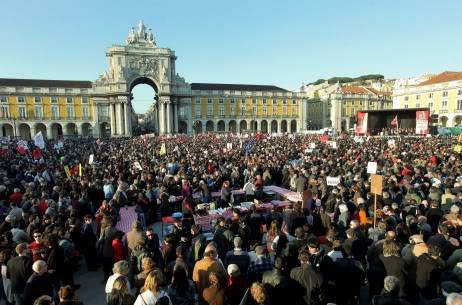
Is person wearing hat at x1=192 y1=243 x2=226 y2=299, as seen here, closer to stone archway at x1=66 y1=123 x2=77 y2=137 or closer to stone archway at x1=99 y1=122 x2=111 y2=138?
stone archway at x1=99 y1=122 x2=111 y2=138

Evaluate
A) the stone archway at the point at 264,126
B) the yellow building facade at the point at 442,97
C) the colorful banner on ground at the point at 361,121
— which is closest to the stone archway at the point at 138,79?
the stone archway at the point at 264,126

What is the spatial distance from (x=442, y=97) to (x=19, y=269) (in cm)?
7735

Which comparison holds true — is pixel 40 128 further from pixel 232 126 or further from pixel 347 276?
pixel 347 276

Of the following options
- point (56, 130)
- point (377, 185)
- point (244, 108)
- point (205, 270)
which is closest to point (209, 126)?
point (244, 108)

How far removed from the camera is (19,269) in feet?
16.5

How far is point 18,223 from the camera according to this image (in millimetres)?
7250

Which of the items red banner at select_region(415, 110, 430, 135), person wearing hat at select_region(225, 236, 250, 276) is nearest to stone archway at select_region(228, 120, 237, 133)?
red banner at select_region(415, 110, 430, 135)

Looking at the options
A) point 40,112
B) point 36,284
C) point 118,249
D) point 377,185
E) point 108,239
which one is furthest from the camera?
point 40,112

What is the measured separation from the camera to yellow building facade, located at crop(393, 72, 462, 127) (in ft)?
206

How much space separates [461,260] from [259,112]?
79.0 metres

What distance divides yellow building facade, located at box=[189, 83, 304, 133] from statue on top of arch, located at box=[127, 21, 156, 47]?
48.4ft

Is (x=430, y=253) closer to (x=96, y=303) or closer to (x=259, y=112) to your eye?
(x=96, y=303)

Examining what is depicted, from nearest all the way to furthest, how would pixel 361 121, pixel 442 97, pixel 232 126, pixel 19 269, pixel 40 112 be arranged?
1. pixel 19 269
2. pixel 361 121
3. pixel 442 97
4. pixel 40 112
5. pixel 232 126

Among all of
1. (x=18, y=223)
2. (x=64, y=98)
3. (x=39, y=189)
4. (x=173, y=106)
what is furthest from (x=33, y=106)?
(x=18, y=223)
